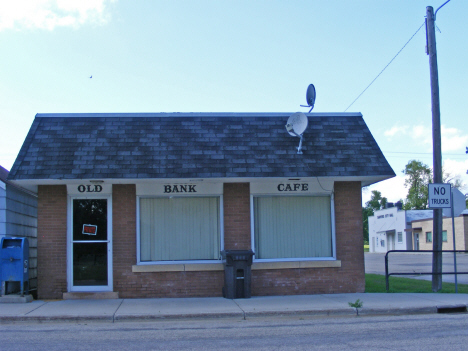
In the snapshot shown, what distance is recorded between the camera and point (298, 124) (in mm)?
12039

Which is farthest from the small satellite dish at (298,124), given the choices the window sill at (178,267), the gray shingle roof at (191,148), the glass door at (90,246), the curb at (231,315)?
the glass door at (90,246)

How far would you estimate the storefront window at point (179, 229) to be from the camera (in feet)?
A: 39.6

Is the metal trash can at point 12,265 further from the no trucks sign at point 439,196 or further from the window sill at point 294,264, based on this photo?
the no trucks sign at point 439,196

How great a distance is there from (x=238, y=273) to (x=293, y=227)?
1.96 metres

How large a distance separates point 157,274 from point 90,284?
5.18 feet

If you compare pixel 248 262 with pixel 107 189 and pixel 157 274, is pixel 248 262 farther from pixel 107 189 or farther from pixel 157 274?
pixel 107 189

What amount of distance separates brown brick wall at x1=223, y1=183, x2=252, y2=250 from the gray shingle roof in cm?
84

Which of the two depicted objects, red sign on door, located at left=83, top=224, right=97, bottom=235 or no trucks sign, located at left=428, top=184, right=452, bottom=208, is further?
no trucks sign, located at left=428, top=184, right=452, bottom=208

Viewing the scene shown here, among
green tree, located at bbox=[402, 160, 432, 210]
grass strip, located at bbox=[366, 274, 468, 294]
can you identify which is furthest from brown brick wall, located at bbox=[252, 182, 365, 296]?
green tree, located at bbox=[402, 160, 432, 210]

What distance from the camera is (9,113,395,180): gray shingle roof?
446 inches

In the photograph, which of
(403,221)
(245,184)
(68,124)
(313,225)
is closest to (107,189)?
(68,124)

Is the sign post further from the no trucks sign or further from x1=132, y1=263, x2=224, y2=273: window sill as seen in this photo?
A: x1=132, y1=263, x2=224, y2=273: window sill

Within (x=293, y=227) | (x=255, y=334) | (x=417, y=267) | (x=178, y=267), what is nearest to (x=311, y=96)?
(x=293, y=227)

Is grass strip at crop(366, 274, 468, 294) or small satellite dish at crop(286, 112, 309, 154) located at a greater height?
small satellite dish at crop(286, 112, 309, 154)
